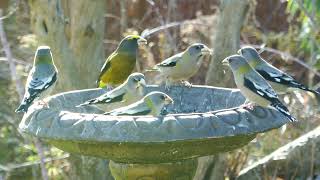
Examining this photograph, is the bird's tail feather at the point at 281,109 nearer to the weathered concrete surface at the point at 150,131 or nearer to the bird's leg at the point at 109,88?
the weathered concrete surface at the point at 150,131

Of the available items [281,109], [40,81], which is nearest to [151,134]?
[281,109]

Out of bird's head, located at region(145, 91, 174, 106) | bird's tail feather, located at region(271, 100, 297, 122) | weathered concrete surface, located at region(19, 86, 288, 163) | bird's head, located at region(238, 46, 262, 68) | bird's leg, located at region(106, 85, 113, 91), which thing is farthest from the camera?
bird's leg, located at region(106, 85, 113, 91)

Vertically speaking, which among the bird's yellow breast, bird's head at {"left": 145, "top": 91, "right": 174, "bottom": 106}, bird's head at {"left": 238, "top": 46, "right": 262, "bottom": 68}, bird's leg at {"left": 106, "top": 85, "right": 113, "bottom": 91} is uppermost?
bird's head at {"left": 238, "top": 46, "right": 262, "bottom": 68}

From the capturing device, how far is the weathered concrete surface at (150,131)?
3633mm

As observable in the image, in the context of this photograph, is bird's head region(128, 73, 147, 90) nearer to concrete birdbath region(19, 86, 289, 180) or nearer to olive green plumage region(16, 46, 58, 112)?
concrete birdbath region(19, 86, 289, 180)

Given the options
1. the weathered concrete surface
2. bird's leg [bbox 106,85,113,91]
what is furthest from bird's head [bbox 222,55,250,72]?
bird's leg [bbox 106,85,113,91]

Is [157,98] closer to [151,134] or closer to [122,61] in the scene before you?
[151,134]

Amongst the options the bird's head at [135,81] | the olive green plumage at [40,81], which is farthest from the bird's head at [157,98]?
the olive green plumage at [40,81]

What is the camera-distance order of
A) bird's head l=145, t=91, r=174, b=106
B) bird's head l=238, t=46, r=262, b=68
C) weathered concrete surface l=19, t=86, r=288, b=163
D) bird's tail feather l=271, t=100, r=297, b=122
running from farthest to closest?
bird's head l=238, t=46, r=262, b=68
bird's tail feather l=271, t=100, r=297, b=122
bird's head l=145, t=91, r=174, b=106
weathered concrete surface l=19, t=86, r=288, b=163

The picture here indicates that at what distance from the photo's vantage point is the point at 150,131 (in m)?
3.61

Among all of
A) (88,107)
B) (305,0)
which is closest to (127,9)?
(305,0)

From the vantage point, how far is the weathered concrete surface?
363 cm

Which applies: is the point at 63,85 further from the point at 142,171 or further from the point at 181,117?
the point at 181,117

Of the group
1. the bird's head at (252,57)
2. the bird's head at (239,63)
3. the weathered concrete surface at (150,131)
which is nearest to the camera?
the weathered concrete surface at (150,131)
